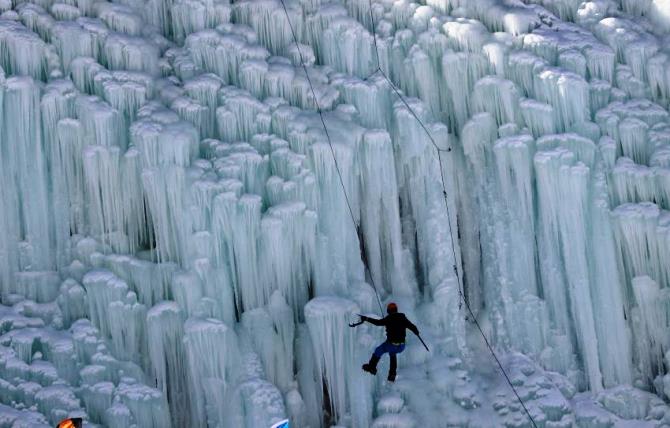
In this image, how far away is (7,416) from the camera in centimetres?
897

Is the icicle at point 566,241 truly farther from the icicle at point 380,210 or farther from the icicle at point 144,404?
the icicle at point 144,404

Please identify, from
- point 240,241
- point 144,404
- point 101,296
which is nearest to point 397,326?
point 240,241

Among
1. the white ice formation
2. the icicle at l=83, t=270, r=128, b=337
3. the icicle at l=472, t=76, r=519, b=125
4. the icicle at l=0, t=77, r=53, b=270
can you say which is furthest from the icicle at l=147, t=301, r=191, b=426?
the icicle at l=472, t=76, r=519, b=125

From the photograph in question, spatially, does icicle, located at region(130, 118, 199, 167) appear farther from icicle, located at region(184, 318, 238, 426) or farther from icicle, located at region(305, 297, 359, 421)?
icicle, located at region(305, 297, 359, 421)

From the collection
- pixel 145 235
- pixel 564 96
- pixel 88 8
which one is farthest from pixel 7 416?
pixel 564 96

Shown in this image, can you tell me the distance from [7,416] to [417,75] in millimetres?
6018

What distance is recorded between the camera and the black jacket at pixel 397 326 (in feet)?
31.9

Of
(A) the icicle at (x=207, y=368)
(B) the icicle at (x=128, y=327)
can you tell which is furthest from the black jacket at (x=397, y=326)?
(B) the icicle at (x=128, y=327)

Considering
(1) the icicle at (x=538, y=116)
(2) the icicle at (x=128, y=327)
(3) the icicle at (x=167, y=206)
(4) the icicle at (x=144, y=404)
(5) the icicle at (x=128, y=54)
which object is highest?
(5) the icicle at (x=128, y=54)

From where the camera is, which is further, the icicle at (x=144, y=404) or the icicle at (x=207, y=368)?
the icicle at (x=207, y=368)

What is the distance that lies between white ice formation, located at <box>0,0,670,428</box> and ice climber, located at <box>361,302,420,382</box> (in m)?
0.43

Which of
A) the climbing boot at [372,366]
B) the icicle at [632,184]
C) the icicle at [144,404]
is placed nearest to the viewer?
the icicle at [144,404]

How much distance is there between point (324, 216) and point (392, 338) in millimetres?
1751

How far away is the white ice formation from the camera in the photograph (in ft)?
33.1
